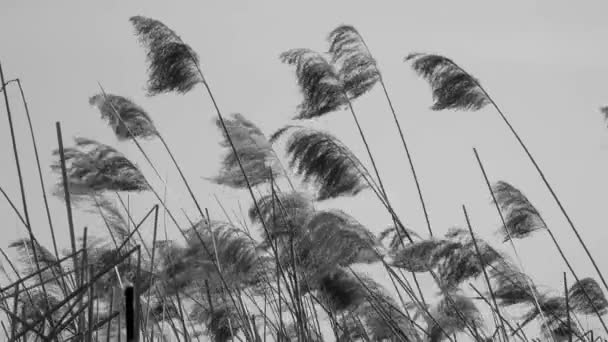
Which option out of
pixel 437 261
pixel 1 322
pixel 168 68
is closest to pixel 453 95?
pixel 437 261

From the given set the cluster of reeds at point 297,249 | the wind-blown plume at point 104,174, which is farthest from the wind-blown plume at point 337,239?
the wind-blown plume at point 104,174

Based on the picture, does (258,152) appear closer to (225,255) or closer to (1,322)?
(225,255)

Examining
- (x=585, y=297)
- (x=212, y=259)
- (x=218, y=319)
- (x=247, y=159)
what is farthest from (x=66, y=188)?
(x=585, y=297)

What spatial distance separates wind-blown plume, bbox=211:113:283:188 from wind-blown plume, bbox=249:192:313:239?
829 mm

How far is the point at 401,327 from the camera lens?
383cm

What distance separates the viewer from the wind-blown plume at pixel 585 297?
6.05 metres

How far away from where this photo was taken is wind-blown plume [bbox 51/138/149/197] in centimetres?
536

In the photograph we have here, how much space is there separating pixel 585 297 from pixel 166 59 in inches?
164

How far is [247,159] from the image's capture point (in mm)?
5332

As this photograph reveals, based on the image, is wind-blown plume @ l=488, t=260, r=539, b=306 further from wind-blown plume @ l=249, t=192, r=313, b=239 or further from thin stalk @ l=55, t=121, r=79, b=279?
thin stalk @ l=55, t=121, r=79, b=279

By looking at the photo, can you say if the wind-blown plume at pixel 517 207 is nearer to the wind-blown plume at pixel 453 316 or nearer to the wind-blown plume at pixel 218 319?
the wind-blown plume at pixel 453 316

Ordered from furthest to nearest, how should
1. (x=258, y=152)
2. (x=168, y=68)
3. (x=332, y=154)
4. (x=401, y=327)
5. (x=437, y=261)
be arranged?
(x=168, y=68)
(x=258, y=152)
(x=332, y=154)
(x=437, y=261)
(x=401, y=327)

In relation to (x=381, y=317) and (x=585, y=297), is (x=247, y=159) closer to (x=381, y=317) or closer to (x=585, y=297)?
(x=381, y=317)

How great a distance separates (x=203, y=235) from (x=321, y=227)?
0.70 metres
